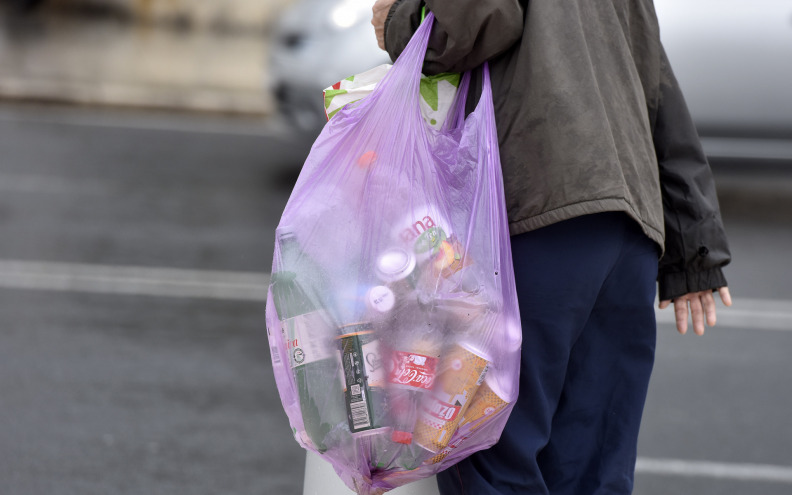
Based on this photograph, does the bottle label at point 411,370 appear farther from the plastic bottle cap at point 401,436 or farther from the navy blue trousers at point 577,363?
the navy blue trousers at point 577,363

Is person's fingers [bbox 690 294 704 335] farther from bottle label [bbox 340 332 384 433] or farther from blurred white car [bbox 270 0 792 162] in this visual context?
blurred white car [bbox 270 0 792 162]

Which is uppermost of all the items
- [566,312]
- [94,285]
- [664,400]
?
[566,312]

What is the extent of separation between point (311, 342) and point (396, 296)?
16cm

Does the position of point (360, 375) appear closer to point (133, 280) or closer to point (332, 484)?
point (332, 484)

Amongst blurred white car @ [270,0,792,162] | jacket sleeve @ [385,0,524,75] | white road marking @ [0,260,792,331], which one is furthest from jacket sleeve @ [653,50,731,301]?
blurred white car @ [270,0,792,162]

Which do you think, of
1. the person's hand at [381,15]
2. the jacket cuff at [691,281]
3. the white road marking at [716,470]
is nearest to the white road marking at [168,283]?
the white road marking at [716,470]

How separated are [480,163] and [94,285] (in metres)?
3.69

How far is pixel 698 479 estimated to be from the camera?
11.6 feet

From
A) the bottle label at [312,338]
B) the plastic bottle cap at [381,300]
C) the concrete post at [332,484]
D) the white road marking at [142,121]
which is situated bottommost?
the white road marking at [142,121]

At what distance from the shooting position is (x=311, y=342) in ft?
5.68

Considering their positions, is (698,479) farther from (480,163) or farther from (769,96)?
(769,96)

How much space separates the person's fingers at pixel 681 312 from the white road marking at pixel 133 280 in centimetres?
309

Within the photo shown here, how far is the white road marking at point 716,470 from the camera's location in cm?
356

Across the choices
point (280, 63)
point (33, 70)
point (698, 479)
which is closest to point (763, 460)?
point (698, 479)
